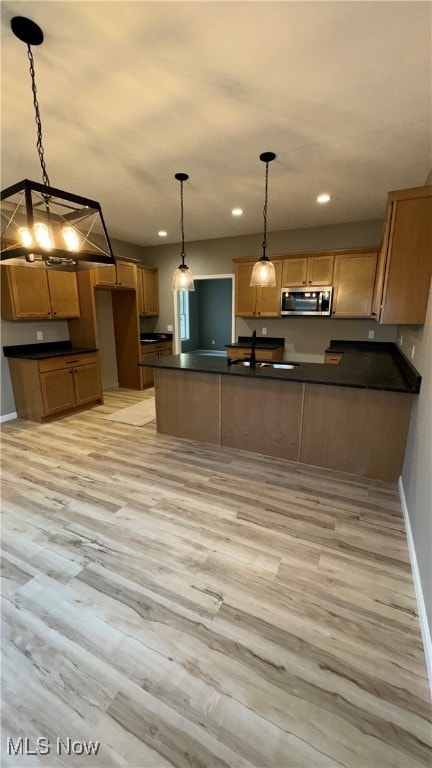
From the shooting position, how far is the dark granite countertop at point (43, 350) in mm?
4109

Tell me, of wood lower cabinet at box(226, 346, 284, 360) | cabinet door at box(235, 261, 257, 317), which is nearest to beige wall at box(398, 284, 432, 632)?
wood lower cabinet at box(226, 346, 284, 360)

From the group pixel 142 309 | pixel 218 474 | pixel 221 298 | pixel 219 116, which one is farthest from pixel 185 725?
pixel 221 298

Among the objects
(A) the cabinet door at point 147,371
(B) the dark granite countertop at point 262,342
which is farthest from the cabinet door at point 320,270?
(A) the cabinet door at point 147,371

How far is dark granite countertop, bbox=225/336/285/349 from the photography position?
17.1ft

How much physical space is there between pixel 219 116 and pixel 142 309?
13.4 feet

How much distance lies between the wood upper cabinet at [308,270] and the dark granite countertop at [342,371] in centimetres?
136

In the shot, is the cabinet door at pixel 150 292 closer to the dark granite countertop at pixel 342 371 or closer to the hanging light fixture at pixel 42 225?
the dark granite countertop at pixel 342 371

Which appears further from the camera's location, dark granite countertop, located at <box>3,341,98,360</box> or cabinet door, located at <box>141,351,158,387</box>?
cabinet door, located at <box>141,351,158,387</box>

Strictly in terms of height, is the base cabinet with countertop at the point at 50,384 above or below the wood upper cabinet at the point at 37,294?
below

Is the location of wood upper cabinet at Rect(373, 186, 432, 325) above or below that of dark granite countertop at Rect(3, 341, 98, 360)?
above

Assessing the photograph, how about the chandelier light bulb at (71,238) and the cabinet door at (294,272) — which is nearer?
the chandelier light bulb at (71,238)

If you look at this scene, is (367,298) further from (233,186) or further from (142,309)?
(142,309)

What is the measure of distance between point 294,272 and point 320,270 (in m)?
0.39

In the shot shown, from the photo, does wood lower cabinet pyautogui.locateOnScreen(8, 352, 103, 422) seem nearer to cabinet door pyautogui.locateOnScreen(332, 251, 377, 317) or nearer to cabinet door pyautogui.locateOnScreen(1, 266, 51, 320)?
cabinet door pyautogui.locateOnScreen(1, 266, 51, 320)
